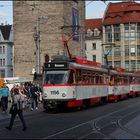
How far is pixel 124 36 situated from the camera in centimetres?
10262

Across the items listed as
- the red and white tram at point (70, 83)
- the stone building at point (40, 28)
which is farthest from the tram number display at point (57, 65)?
the stone building at point (40, 28)

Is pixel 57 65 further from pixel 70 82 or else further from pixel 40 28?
pixel 40 28

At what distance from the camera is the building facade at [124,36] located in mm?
101213

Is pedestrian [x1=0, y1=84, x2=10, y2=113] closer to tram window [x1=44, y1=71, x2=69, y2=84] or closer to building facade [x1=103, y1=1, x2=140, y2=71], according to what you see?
tram window [x1=44, y1=71, x2=69, y2=84]

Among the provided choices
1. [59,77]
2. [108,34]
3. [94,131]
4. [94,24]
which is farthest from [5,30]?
[94,131]

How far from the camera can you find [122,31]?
103375mm

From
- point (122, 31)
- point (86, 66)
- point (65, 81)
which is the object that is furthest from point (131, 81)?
point (122, 31)

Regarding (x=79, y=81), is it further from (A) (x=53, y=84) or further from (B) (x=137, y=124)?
(B) (x=137, y=124)

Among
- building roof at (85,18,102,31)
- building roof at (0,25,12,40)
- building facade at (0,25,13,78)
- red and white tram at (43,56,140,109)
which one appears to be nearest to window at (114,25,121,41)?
building roof at (85,18,102,31)

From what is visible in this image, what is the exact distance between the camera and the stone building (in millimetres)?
76188

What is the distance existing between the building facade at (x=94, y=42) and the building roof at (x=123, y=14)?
3025mm

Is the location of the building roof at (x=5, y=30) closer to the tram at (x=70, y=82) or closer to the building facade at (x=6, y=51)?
the building facade at (x=6, y=51)

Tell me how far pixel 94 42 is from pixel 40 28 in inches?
1318

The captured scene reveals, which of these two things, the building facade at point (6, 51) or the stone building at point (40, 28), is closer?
the stone building at point (40, 28)
